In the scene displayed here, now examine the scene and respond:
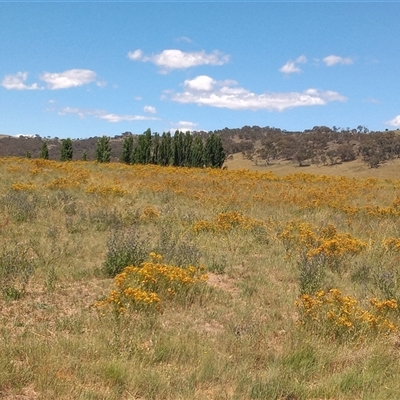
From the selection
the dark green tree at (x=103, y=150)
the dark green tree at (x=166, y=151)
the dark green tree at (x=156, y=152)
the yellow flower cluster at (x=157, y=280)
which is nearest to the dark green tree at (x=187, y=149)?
→ the dark green tree at (x=166, y=151)

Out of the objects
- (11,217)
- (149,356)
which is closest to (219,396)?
(149,356)

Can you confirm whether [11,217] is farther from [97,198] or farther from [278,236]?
[278,236]

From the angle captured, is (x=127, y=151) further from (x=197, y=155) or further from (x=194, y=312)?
(x=194, y=312)

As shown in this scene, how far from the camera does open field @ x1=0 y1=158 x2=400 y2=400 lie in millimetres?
3883

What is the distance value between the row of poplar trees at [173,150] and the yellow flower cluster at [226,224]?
180 ft

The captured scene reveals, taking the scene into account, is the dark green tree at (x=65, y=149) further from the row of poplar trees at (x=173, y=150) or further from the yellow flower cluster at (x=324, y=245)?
the yellow flower cluster at (x=324, y=245)

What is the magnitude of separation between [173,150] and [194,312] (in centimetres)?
6229

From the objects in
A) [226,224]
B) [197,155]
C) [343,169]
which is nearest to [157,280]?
[226,224]

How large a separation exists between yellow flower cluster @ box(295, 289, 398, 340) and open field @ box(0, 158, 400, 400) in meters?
0.02

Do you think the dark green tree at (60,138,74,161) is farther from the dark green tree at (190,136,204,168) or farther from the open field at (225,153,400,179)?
the open field at (225,153,400,179)

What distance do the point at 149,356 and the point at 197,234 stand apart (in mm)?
5865

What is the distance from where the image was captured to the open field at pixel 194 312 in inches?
153

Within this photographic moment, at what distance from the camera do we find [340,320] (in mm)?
4977

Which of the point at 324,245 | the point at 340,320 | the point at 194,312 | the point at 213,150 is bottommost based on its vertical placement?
the point at 194,312
